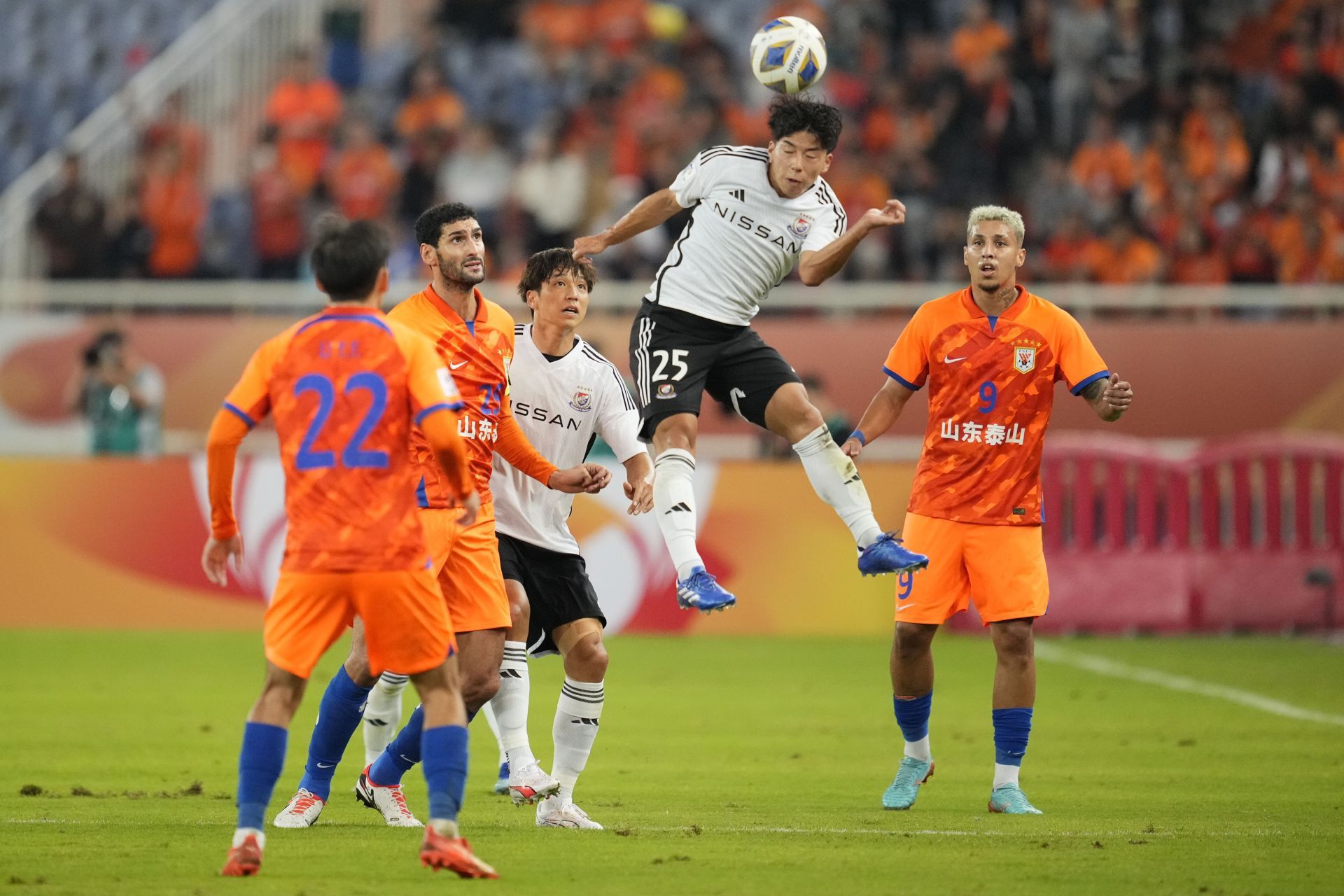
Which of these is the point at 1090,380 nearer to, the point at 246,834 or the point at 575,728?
the point at 575,728

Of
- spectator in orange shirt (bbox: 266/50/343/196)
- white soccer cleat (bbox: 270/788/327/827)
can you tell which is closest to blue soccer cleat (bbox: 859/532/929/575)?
white soccer cleat (bbox: 270/788/327/827)

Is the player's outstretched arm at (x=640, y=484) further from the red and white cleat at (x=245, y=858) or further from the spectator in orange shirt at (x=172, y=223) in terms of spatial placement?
the spectator in orange shirt at (x=172, y=223)

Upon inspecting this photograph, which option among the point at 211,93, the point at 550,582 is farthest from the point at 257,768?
the point at 211,93

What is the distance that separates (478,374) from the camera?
784 centimetres

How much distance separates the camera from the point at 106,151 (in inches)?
813

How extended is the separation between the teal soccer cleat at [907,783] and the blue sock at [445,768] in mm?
2750

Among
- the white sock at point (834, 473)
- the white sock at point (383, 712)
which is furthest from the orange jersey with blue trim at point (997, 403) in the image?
the white sock at point (383, 712)

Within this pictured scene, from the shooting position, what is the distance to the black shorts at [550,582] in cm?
844

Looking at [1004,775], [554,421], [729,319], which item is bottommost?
[1004,775]

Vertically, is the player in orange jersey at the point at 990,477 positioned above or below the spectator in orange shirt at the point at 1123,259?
below

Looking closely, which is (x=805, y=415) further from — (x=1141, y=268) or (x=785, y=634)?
(x=1141, y=268)

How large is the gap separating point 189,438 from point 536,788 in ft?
35.5

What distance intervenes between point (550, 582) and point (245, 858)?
247 cm

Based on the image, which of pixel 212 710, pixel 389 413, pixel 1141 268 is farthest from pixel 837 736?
pixel 1141 268
